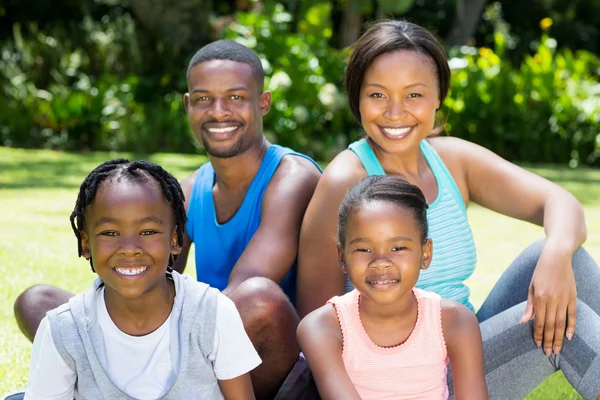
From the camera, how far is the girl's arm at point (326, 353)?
2516 millimetres

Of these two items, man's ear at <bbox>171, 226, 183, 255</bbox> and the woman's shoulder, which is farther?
the woman's shoulder

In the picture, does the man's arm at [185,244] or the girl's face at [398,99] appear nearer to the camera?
the girl's face at [398,99]

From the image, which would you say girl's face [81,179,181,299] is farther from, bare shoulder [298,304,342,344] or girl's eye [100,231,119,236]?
bare shoulder [298,304,342,344]

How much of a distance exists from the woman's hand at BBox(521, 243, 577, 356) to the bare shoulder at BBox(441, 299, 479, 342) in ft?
0.66

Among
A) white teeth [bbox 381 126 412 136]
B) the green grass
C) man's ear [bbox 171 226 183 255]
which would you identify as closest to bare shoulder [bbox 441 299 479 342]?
white teeth [bbox 381 126 412 136]

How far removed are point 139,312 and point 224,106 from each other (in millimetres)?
997

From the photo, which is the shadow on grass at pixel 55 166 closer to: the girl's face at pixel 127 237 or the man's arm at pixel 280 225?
the man's arm at pixel 280 225

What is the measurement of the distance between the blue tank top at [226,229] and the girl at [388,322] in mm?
596

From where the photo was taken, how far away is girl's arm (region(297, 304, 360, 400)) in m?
2.52

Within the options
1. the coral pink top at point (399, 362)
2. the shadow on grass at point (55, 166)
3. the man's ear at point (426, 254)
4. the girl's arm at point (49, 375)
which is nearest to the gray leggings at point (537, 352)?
the coral pink top at point (399, 362)

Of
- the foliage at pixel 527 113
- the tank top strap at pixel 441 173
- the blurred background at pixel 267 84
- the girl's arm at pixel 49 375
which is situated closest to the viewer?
the girl's arm at pixel 49 375

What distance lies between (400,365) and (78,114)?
34.7ft

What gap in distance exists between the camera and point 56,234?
6633mm

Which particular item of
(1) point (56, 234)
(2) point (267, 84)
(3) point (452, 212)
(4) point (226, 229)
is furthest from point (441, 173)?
(2) point (267, 84)
